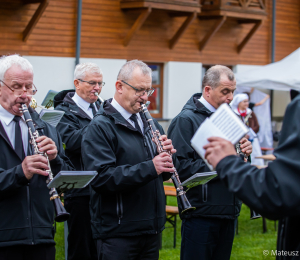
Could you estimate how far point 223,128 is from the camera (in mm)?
2230

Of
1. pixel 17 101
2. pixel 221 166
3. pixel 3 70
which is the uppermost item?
pixel 3 70

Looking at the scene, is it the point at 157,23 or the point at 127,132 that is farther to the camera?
the point at 157,23

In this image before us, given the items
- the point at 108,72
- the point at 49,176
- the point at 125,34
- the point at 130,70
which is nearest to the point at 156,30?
the point at 125,34

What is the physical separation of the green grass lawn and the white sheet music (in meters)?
4.04

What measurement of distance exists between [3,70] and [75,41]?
31.8ft

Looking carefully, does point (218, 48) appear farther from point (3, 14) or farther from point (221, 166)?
point (221, 166)

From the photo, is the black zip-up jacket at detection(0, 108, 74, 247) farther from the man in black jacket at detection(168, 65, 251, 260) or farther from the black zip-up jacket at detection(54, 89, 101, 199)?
the black zip-up jacket at detection(54, 89, 101, 199)

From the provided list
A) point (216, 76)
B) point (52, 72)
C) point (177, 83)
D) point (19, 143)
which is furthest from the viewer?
point (177, 83)

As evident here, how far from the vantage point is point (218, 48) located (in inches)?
607

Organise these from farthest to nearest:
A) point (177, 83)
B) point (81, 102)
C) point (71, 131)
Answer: point (177, 83) → point (81, 102) → point (71, 131)

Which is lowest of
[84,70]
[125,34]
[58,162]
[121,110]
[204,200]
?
[204,200]

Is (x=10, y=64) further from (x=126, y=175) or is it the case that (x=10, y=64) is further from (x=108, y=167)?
(x=126, y=175)

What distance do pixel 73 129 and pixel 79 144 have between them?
276 millimetres

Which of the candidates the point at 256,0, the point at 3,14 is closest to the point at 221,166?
the point at 3,14
